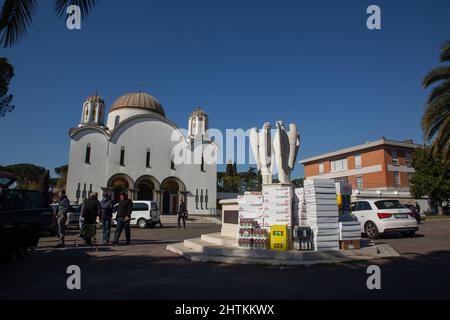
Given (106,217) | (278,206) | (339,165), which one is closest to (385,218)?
(278,206)

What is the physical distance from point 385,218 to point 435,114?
9166mm

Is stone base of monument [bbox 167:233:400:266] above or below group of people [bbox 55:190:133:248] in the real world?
below

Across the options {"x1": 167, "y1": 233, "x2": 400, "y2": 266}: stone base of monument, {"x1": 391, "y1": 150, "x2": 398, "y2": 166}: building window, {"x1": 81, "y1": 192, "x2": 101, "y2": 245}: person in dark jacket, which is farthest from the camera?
{"x1": 391, "y1": 150, "x2": 398, "y2": 166}: building window

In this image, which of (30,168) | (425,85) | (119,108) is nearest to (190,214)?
(119,108)

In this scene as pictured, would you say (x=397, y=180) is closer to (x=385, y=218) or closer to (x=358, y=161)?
(x=358, y=161)

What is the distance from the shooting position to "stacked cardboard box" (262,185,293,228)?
8.06 meters

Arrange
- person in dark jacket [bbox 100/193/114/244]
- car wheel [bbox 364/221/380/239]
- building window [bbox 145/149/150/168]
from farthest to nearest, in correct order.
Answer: building window [bbox 145/149/150/168]
car wheel [bbox 364/221/380/239]
person in dark jacket [bbox 100/193/114/244]

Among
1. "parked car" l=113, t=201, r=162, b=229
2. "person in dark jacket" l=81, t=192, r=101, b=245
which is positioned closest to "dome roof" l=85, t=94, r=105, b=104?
"parked car" l=113, t=201, r=162, b=229

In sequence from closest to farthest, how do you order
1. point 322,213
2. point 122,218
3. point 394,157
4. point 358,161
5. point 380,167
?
point 322,213 < point 122,218 < point 380,167 < point 394,157 < point 358,161

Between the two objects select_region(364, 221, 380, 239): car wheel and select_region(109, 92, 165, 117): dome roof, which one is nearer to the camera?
select_region(364, 221, 380, 239): car wheel

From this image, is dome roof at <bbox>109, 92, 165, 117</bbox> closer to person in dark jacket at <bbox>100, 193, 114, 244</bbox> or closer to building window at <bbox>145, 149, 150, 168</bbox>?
building window at <bbox>145, 149, 150, 168</bbox>

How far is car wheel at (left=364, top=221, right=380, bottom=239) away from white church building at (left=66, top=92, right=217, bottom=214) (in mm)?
25762

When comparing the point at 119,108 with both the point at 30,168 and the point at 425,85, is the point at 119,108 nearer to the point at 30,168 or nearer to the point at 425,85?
the point at 425,85

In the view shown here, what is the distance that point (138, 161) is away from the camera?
35500 millimetres
